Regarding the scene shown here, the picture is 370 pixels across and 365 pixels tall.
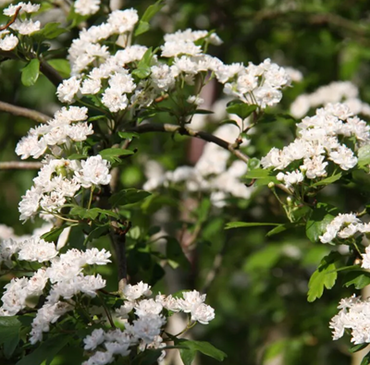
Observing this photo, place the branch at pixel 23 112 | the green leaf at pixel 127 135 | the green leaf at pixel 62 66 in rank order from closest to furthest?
the green leaf at pixel 127 135, the branch at pixel 23 112, the green leaf at pixel 62 66

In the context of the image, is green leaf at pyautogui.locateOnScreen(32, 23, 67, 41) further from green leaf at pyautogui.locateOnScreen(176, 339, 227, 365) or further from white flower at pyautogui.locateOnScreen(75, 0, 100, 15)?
green leaf at pyautogui.locateOnScreen(176, 339, 227, 365)

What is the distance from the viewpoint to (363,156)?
1.67 m

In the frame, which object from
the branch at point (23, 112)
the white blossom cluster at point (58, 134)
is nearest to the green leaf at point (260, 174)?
the white blossom cluster at point (58, 134)

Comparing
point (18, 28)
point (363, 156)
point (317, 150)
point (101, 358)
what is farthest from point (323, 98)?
point (101, 358)

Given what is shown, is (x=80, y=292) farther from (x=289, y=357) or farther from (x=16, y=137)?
(x=16, y=137)

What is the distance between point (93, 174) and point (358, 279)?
0.62 meters

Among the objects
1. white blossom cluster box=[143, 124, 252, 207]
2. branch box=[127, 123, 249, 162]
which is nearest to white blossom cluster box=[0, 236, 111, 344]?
branch box=[127, 123, 249, 162]

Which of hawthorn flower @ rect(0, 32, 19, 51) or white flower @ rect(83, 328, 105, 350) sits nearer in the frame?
white flower @ rect(83, 328, 105, 350)

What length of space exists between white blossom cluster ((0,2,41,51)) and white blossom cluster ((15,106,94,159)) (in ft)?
0.77

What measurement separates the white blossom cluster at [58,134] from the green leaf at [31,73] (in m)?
0.14

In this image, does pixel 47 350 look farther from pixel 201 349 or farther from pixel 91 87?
pixel 91 87

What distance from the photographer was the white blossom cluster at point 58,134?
1587mm

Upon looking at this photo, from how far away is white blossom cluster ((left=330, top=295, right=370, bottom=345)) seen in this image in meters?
1.45

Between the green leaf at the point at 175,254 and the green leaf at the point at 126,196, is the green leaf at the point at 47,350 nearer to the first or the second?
the green leaf at the point at 126,196
